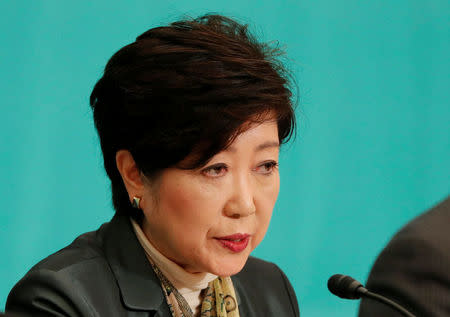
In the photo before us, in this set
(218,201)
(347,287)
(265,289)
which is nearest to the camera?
(347,287)

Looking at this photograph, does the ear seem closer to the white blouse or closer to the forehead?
the white blouse

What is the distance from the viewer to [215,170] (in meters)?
1.37

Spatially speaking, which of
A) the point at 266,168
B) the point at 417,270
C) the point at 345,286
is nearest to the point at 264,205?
the point at 266,168

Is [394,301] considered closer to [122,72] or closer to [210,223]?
[210,223]

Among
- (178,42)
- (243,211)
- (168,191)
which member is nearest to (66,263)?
(168,191)

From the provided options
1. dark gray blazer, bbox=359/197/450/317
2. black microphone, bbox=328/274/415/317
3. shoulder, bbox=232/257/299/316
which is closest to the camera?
dark gray blazer, bbox=359/197/450/317

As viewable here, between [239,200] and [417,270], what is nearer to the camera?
[417,270]

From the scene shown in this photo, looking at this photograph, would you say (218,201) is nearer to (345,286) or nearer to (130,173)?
(130,173)

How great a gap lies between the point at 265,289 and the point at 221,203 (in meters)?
0.42

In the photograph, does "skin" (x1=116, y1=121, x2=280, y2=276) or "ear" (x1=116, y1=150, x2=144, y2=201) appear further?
"ear" (x1=116, y1=150, x2=144, y2=201)

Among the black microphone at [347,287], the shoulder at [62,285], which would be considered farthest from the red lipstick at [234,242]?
the black microphone at [347,287]

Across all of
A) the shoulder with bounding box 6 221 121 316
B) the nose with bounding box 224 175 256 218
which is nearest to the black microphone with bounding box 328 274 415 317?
the nose with bounding box 224 175 256 218

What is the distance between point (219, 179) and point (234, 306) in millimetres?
349

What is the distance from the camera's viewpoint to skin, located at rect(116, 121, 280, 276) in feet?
4.45
